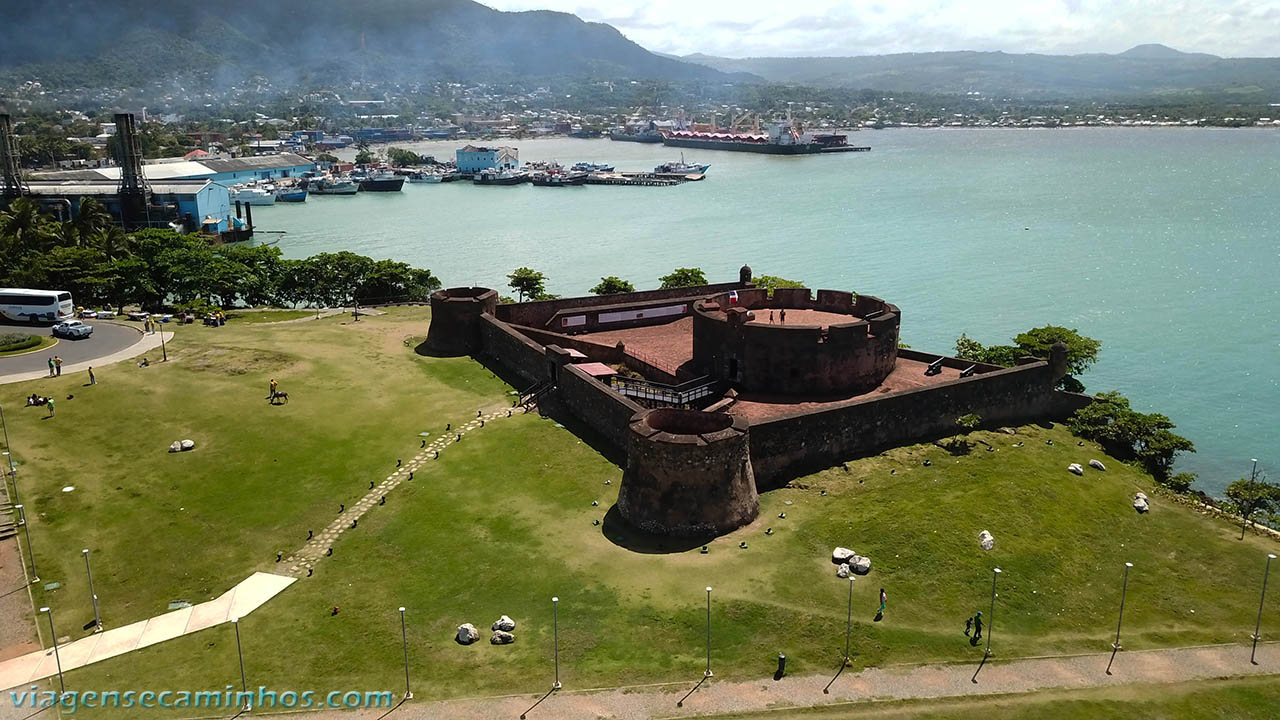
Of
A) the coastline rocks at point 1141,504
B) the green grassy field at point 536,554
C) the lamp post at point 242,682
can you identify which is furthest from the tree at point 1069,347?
the lamp post at point 242,682

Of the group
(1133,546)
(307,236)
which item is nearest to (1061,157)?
(307,236)

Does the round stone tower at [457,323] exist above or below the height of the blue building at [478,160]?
below

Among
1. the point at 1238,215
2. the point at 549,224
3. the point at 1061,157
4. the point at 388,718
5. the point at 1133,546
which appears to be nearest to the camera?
the point at 388,718

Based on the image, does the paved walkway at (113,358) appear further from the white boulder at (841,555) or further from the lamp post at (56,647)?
Result: the white boulder at (841,555)

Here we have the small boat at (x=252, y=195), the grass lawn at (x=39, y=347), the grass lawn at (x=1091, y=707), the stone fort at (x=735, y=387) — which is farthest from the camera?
the small boat at (x=252, y=195)

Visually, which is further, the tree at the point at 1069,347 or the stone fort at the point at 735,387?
the tree at the point at 1069,347

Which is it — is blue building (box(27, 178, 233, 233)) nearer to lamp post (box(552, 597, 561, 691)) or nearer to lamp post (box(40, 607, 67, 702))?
lamp post (box(40, 607, 67, 702))

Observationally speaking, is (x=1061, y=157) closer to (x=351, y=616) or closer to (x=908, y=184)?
(x=908, y=184)
